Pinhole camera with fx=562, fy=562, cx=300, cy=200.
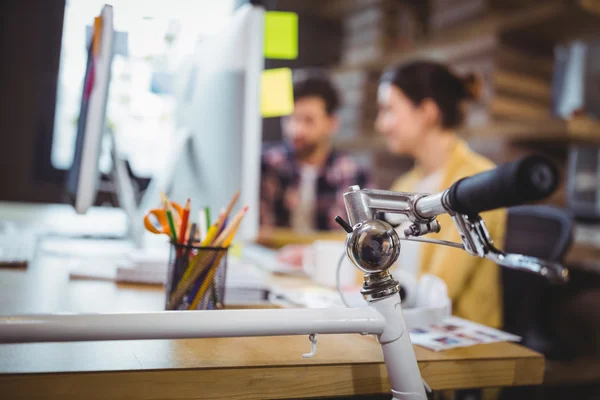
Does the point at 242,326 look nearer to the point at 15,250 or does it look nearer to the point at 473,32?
the point at 15,250

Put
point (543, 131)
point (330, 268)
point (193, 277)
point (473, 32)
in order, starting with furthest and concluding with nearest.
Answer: point (473, 32) → point (543, 131) → point (330, 268) → point (193, 277)

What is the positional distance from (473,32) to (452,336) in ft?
6.26

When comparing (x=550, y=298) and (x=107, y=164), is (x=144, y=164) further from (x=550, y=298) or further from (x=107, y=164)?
(x=550, y=298)

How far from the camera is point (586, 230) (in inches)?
90.1

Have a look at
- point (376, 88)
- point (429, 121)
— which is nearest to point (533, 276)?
point (429, 121)

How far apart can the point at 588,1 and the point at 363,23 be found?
127 centimetres

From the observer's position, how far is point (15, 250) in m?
1.15

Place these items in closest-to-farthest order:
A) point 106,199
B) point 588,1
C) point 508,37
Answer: point 106,199, point 588,1, point 508,37

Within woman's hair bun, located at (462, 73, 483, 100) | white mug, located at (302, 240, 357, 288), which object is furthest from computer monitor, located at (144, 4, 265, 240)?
woman's hair bun, located at (462, 73, 483, 100)

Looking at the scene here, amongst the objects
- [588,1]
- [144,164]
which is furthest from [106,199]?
[588,1]

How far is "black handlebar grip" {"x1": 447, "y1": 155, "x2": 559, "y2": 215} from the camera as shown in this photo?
40 centimetres

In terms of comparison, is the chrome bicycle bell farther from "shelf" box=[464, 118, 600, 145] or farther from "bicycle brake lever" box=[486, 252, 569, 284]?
"shelf" box=[464, 118, 600, 145]

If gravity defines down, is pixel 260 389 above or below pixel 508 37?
below

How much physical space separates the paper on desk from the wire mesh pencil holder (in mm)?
261
